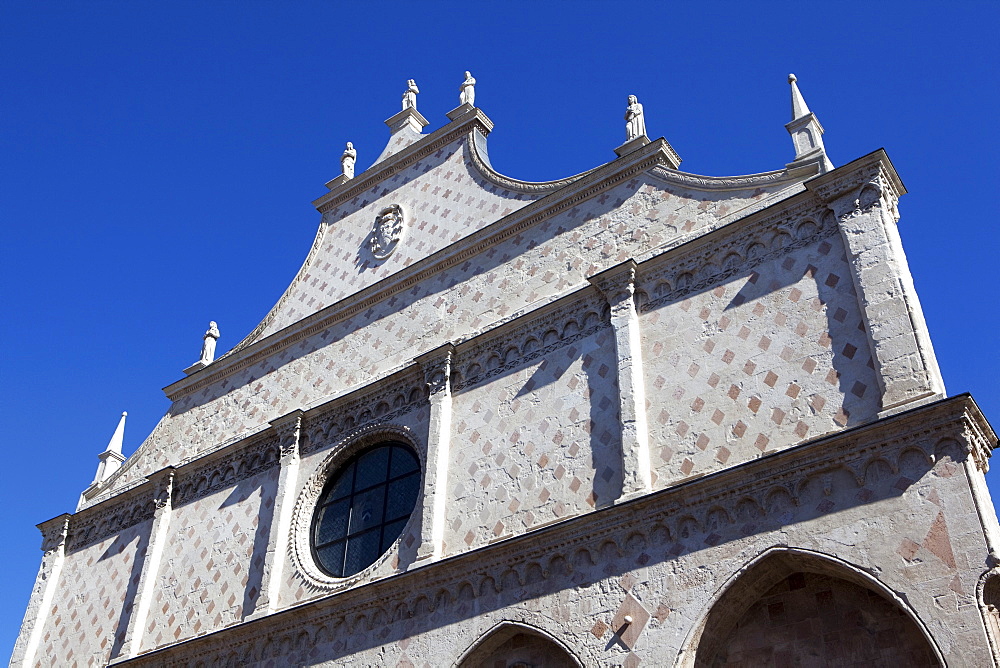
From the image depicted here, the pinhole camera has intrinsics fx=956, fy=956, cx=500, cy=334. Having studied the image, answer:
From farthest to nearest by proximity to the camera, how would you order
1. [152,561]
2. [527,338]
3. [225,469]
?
[225,469], [152,561], [527,338]

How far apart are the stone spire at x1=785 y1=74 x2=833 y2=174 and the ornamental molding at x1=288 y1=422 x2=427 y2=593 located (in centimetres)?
575

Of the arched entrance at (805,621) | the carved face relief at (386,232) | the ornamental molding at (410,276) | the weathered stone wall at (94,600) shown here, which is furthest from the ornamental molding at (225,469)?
the arched entrance at (805,621)

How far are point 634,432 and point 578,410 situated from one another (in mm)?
933

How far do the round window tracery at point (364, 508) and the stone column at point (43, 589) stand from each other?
19.7 ft

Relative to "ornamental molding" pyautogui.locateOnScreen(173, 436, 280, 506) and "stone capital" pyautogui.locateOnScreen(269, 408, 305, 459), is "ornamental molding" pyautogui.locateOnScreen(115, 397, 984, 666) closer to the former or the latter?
"stone capital" pyautogui.locateOnScreen(269, 408, 305, 459)

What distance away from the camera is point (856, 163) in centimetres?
984

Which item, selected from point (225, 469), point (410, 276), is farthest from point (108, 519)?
point (410, 276)

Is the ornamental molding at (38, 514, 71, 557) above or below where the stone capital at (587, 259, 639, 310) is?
above

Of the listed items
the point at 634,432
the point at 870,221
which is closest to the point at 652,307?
the point at 634,432

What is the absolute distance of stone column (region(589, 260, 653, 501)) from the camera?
9.79 metres

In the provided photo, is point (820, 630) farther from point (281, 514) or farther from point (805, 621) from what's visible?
point (281, 514)

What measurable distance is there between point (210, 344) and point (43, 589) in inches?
193

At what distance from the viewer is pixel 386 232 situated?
49.9 feet

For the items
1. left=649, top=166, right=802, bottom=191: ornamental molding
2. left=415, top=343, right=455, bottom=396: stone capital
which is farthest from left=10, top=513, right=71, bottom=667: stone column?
left=649, top=166, right=802, bottom=191: ornamental molding
